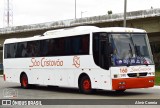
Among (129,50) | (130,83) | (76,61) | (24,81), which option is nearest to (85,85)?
(76,61)

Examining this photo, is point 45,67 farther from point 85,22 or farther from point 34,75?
point 85,22

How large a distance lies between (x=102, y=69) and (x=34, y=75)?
7.06m

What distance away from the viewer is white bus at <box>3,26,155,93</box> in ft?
63.0

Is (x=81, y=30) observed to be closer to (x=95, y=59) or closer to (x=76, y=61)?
(x=76, y=61)

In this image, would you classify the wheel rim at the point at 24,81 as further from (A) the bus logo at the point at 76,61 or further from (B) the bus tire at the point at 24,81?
(A) the bus logo at the point at 76,61

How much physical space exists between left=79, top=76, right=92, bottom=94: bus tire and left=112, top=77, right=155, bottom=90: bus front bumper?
1901 millimetres

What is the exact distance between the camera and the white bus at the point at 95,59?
19.2 metres

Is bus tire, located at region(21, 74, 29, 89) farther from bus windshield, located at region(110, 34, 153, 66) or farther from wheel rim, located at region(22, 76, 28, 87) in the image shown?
bus windshield, located at region(110, 34, 153, 66)

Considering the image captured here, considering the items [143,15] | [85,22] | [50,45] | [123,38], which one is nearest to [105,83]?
[123,38]

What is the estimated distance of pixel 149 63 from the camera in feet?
65.3

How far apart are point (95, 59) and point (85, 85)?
A: 155 cm

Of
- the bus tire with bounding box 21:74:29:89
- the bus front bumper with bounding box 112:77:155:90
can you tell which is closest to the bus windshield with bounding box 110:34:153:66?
the bus front bumper with bounding box 112:77:155:90

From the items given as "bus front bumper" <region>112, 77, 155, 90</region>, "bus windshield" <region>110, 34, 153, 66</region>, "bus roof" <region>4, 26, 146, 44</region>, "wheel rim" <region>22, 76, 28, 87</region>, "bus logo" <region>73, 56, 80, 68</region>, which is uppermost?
"bus roof" <region>4, 26, 146, 44</region>

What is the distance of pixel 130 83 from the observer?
1912 cm
